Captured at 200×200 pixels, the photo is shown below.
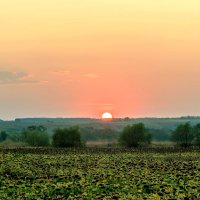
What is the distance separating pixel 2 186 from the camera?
2506 cm

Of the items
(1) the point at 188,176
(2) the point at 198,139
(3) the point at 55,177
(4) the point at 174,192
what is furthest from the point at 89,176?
(2) the point at 198,139

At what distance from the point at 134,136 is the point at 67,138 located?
39.4ft

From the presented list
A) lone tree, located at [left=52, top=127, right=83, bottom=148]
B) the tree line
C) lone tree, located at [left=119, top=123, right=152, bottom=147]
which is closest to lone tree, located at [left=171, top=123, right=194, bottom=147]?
the tree line

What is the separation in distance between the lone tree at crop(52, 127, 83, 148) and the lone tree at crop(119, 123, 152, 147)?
Result: 331 inches

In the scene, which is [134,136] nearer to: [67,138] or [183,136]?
[183,136]

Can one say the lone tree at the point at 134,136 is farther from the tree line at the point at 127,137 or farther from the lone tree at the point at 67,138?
the lone tree at the point at 67,138

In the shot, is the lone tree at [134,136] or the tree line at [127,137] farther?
the lone tree at [134,136]

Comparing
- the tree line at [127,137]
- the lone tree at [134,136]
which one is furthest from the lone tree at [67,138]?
the lone tree at [134,136]

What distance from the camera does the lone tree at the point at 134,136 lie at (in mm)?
89062

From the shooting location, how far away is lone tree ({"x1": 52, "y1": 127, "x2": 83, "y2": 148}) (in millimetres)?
85438

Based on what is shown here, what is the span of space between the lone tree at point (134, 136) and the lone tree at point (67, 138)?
8.40 meters

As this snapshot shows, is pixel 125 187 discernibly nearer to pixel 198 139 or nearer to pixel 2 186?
pixel 2 186

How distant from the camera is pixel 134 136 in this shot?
8906cm

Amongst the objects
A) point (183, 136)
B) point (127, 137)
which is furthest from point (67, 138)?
point (183, 136)
